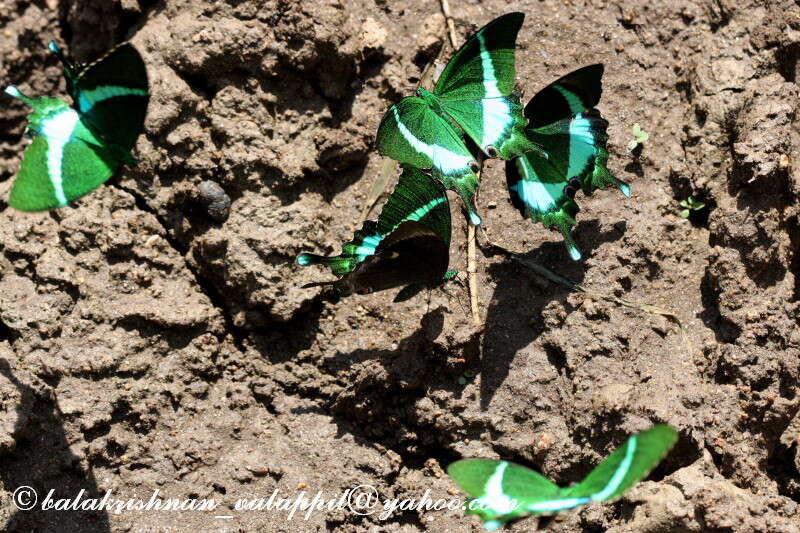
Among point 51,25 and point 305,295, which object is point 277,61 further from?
point 51,25

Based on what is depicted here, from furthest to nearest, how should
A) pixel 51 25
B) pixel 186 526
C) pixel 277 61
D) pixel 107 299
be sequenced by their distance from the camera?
pixel 51 25 → pixel 277 61 → pixel 107 299 → pixel 186 526

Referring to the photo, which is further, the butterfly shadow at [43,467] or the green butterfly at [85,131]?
the butterfly shadow at [43,467]

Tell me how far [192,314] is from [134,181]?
740mm

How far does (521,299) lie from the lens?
354 cm

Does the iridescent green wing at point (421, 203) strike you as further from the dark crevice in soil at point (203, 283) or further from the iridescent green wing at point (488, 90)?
the dark crevice in soil at point (203, 283)

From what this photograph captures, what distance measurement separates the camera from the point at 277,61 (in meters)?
3.73

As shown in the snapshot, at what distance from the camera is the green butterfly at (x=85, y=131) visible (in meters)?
3.11

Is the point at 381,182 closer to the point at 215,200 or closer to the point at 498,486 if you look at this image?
the point at 215,200

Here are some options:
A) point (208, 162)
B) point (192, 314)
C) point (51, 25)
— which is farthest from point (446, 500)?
point (51, 25)

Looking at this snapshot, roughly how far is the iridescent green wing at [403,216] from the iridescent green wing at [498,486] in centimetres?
100

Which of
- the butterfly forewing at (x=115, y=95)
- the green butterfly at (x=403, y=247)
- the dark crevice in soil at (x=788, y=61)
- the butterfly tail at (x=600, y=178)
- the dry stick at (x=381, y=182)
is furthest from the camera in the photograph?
the dry stick at (x=381, y=182)

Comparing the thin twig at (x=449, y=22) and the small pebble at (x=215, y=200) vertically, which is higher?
the thin twig at (x=449, y=22)

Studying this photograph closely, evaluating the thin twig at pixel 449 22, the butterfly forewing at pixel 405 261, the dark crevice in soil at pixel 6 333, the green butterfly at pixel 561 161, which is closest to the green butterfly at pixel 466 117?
the green butterfly at pixel 561 161

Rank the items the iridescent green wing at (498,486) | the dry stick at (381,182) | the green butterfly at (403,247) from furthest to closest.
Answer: the dry stick at (381,182)
the green butterfly at (403,247)
the iridescent green wing at (498,486)
